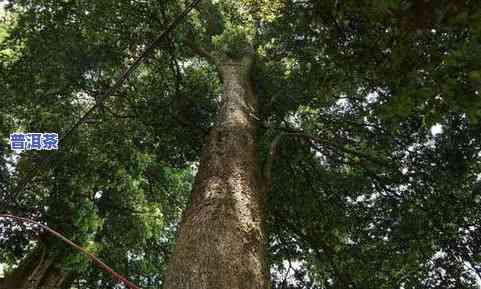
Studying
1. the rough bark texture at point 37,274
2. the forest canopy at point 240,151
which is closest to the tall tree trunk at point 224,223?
the forest canopy at point 240,151

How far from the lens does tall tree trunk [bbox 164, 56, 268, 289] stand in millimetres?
2770

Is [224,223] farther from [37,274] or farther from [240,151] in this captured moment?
[37,274]

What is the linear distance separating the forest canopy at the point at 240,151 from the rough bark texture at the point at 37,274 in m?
0.04

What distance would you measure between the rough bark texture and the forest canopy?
1.5 inches

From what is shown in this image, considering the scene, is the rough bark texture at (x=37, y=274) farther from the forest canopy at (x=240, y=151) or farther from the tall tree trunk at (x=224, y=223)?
the tall tree trunk at (x=224, y=223)

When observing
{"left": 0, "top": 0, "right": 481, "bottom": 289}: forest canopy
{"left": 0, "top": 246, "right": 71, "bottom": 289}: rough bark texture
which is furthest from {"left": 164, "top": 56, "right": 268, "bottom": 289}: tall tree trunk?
{"left": 0, "top": 246, "right": 71, "bottom": 289}: rough bark texture

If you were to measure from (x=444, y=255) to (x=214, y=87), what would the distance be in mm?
5467

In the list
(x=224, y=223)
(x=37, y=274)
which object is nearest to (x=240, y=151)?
(x=224, y=223)

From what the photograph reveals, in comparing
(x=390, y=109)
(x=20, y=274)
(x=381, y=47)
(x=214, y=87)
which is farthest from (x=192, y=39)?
(x=390, y=109)

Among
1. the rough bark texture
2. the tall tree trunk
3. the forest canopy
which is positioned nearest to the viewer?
the tall tree trunk

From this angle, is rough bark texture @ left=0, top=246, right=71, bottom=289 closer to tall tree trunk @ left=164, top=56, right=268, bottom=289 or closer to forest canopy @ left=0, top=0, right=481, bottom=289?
forest canopy @ left=0, top=0, right=481, bottom=289

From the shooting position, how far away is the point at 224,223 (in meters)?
3.24

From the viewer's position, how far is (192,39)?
10367 mm

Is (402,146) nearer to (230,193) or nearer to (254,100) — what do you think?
(254,100)
